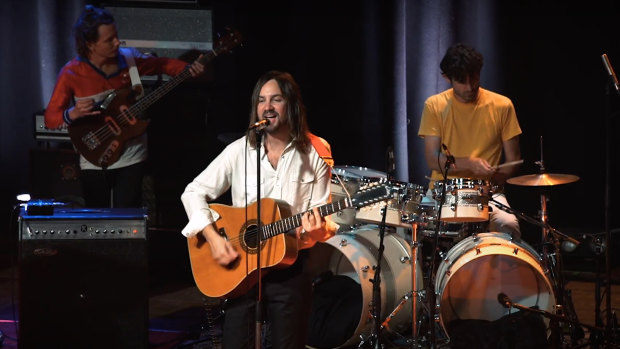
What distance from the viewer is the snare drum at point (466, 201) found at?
5.32m

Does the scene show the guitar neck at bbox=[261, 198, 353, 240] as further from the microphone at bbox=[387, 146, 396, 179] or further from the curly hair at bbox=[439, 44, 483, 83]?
the curly hair at bbox=[439, 44, 483, 83]

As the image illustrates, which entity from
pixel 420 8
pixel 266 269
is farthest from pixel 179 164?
pixel 266 269

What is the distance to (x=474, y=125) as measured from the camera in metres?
6.09

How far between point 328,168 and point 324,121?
332 centimetres

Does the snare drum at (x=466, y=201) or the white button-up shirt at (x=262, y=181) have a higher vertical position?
the white button-up shirt at (x=262, y=181)

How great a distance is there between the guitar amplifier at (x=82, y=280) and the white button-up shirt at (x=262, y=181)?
754 millimetres

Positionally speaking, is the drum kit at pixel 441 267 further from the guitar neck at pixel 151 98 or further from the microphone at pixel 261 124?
the guitar neck at pixel 151 98

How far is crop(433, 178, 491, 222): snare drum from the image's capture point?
5.32m

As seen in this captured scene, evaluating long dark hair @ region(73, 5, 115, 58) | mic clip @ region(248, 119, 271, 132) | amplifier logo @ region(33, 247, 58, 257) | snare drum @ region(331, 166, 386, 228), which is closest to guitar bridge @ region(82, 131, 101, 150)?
long dark hair @ region(73, 5, 115, 58)

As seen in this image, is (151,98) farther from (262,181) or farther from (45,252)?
(262,181)

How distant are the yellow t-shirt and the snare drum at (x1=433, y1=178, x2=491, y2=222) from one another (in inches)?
25.0

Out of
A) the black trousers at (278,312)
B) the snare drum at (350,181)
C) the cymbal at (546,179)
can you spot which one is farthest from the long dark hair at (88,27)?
the cymbal at (546,179)

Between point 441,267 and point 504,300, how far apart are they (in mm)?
468

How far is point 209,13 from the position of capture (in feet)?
23.5
